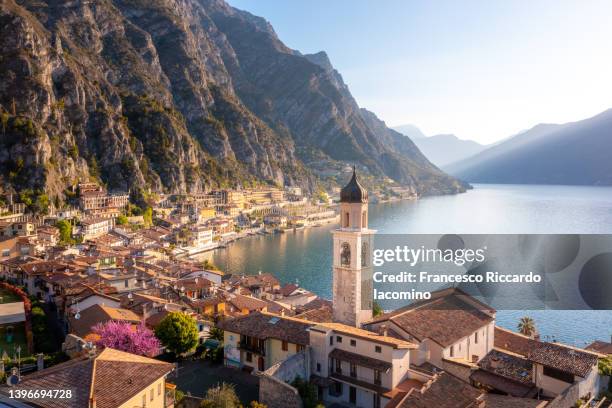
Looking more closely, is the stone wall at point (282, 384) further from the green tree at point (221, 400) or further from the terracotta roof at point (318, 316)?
the terracotta roof at point (318, 316)

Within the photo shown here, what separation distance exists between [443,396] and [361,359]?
13.0 ft

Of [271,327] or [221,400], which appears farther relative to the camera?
[271,327]

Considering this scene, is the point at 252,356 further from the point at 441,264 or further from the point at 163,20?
the point at 163,20

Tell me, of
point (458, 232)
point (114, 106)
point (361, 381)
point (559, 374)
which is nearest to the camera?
point (361, 381)

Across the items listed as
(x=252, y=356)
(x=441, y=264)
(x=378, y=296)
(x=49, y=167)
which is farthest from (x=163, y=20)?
(x=252, y=356)

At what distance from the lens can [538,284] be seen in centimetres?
6394

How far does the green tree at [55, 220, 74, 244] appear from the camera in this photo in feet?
247

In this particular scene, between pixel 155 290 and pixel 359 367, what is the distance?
2576cm

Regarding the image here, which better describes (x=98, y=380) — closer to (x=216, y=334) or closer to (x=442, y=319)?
(x=216, y=334)

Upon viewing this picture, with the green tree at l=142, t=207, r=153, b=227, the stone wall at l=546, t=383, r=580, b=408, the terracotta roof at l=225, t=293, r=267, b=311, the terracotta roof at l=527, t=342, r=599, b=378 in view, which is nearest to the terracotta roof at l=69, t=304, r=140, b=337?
the terracotta roof at l=225, t=293, r=267, b=311

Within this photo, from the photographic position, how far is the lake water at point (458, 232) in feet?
162

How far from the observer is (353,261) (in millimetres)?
28781

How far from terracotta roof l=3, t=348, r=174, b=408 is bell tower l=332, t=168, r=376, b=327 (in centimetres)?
1204

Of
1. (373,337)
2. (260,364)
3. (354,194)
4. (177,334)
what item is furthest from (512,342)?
(177,334)
